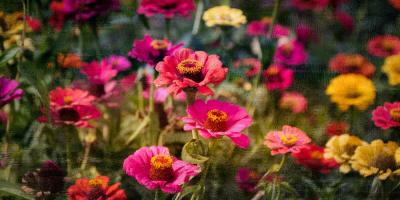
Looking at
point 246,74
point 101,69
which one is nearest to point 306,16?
point 246,74

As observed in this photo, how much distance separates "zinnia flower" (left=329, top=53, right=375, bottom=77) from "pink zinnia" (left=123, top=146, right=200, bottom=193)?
0.55 m

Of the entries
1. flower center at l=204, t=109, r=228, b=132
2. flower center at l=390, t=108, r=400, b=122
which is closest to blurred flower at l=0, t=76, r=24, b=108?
flower center at l=204, t=109, r=228, b=132

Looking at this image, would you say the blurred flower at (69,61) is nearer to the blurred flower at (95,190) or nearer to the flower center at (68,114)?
the flower center at (68,114)

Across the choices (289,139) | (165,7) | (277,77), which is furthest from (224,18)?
(289,139)

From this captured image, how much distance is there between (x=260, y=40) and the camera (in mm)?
1014

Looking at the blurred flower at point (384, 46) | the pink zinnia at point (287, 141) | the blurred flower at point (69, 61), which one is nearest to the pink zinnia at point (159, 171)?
the pink zinnia at point (287, 141)

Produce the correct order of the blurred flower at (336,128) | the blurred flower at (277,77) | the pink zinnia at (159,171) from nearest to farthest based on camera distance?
1. the pink zinnia at (159,171)
2. the blurred flower at (336,128)
3. the blurred flower at (277,77)

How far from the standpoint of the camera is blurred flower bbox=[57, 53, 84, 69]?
3.20 feet

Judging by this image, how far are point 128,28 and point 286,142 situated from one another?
563 mm

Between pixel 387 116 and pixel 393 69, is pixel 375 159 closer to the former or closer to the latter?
pixel 387 116

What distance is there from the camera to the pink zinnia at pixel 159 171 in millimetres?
627

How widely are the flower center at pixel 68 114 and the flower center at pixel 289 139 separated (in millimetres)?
297

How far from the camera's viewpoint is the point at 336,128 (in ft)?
3.30

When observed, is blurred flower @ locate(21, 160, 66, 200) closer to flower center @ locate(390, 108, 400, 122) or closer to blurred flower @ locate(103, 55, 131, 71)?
blurred flower @ locate(103, 55, 131, 71)
